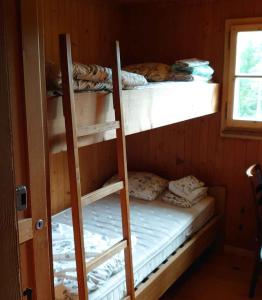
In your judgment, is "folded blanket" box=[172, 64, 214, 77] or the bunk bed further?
"folded blanket" box=[172, 64, 214, 77]

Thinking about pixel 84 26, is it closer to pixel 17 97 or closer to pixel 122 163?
pixel 122 163

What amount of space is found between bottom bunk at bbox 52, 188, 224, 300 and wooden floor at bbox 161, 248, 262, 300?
0.20 meters

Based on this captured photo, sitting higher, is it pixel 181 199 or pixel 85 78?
pixel 85 78

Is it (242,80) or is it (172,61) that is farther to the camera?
(172,61)

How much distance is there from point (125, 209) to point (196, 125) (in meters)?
1.77

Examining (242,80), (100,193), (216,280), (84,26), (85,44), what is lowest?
(216,280)

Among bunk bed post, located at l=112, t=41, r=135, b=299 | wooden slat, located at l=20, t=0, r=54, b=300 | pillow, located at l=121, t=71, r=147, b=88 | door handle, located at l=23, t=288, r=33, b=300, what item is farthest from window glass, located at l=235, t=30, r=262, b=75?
door handle, located at l=23, t=288, r=33, b=300

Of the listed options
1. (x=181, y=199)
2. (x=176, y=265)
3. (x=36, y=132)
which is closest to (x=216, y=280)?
(x=176, y=265)

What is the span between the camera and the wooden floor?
2.86m

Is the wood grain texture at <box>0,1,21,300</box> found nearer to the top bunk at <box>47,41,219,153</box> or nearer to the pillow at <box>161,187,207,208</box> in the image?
the top bunk at <box>47,41,219,153</box>

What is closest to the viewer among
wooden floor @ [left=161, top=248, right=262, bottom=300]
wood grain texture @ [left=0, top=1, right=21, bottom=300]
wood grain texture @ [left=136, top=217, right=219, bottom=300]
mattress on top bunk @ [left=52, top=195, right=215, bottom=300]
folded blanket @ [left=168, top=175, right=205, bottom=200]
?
wood grain texture @ [left=0, top=1, right=21, bottom=300]

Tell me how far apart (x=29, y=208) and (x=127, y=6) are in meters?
2.85

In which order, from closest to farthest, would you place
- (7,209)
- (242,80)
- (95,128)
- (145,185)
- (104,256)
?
(7,209)
(95,128)
(104,256)
(242,80)
(145,185)

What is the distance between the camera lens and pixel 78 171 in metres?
1.63
